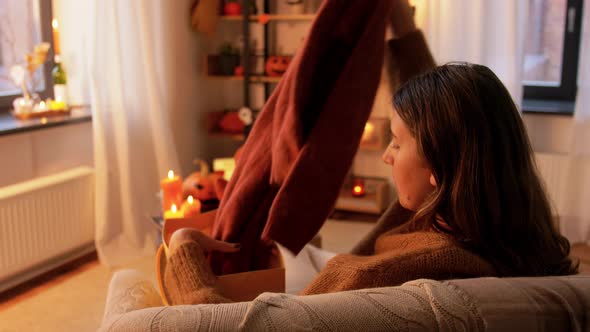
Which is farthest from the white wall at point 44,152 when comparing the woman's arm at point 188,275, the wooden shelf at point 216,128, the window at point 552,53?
the window at point 552,53

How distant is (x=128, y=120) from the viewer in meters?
3.16

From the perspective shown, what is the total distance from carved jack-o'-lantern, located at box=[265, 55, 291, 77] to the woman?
276cm

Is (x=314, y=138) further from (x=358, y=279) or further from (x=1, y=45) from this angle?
(x=1, y=45)

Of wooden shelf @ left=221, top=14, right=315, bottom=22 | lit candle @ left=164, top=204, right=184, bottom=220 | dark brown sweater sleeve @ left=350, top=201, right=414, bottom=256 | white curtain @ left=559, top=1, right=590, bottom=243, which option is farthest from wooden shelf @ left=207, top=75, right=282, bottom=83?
dark brown sweater sleeve @ left=350, top=201, right=414, bottom=256

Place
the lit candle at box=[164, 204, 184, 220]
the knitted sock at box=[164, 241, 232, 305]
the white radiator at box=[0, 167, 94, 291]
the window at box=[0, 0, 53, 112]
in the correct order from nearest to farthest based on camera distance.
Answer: the knitted sock at box=[164, 241, 232, 305]
the lit candle at box=[164, 204, 184, 220]
the white radiator at box=[0, 167, 94, 291]
the window at box=[0, 0, 53, 112]

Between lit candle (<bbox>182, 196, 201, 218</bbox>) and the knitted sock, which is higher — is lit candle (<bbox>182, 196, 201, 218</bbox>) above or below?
below

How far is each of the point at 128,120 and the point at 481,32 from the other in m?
1.86

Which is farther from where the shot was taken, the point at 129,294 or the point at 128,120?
the point at 128,120

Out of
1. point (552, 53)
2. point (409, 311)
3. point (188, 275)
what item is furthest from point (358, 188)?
point (409, 311)

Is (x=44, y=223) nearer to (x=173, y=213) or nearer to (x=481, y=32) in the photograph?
(x=173, y=213)

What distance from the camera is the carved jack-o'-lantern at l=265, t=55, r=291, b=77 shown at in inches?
147

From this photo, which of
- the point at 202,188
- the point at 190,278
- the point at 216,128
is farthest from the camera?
the point at 216,128

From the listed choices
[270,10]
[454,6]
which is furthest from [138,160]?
[454,6]

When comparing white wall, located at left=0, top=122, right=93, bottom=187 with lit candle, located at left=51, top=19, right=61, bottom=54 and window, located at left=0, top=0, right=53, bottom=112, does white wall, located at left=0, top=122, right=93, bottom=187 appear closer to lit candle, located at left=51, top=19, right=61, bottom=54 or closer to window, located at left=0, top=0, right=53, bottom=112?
window, located at left=0, top=0, right=53, bottom=112
